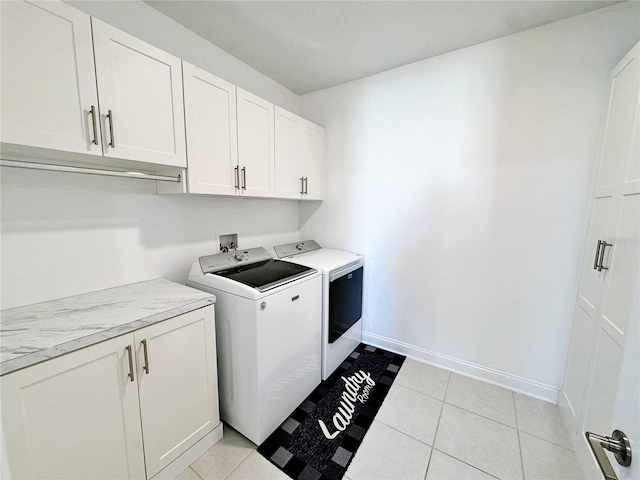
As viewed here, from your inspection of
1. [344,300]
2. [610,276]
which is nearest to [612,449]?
[610,276]

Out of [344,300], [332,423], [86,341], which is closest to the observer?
[86,341]

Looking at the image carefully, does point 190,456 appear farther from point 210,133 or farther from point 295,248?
point 210,133

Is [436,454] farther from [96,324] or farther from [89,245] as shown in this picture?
[89,245]

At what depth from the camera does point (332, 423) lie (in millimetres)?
1644

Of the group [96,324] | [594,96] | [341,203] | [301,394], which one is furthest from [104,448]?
[594,96]

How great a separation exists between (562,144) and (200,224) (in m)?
2.55

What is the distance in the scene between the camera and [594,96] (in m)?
1.55

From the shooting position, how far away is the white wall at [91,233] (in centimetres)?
117

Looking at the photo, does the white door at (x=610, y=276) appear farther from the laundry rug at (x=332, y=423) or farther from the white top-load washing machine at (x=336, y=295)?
the white top-load washing machine at (x=336, y=295)

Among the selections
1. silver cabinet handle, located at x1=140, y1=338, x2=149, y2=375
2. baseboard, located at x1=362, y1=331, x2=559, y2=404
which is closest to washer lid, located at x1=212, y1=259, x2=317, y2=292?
silver cabinet handle, located at x1=140, y1=338, x2=149, y2=375

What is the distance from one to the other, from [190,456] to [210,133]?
1.87m

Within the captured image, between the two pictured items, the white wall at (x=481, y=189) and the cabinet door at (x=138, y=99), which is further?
the white wall at (x=481, y=189)

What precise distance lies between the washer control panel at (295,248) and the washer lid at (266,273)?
0.66 ft

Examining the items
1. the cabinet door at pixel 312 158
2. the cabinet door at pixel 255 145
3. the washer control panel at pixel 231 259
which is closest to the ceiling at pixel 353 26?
the cabinet door at pixel 255 145
